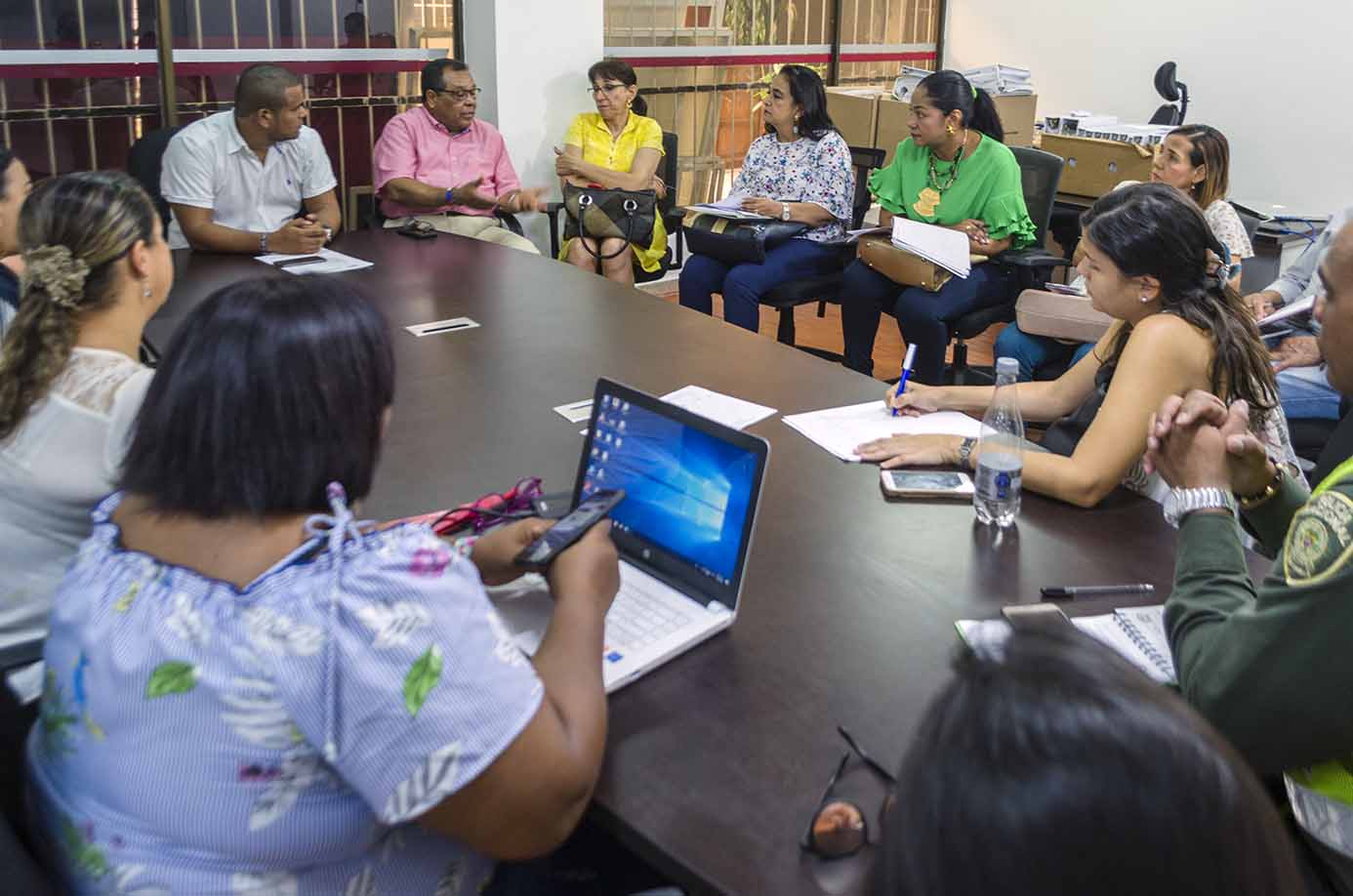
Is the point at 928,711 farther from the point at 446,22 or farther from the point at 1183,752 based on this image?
the point at 446,22

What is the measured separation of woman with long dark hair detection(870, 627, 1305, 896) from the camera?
57 centimetres

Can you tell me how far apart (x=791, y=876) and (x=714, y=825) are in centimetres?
10

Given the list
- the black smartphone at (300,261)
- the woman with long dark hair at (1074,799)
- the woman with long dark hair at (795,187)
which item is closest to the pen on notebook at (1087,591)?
the woman with long dark hair at (1074,799)

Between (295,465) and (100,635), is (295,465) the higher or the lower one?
the higher one

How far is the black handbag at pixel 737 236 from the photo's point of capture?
4.23 meters

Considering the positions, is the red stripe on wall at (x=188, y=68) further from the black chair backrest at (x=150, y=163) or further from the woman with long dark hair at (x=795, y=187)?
the woman with long dark hair at (x=795, y=187)

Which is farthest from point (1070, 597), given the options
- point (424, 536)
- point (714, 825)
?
point (424, 536)

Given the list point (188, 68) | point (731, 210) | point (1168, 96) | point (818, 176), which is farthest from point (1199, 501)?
point (1168, 96)

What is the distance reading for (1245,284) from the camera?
14.1 ft

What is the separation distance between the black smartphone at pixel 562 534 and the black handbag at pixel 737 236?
2.90m

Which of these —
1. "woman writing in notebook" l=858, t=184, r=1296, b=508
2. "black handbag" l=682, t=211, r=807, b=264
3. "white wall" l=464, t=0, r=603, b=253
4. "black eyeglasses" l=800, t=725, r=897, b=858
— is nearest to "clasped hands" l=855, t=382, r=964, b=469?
"woman writing in notebook" l=858, t=184, r=1296, b=508

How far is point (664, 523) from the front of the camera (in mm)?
1501

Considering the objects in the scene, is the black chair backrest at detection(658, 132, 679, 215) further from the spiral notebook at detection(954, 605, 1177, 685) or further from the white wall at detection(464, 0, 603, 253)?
the spiral notebook at detection(954, 605, 1177, 685)

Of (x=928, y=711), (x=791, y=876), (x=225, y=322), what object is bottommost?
(x=791, y=876)
